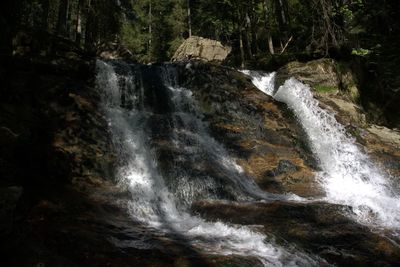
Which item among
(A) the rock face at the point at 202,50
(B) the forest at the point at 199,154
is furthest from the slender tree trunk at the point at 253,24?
Answer: (B) the forest at the point at 199,154

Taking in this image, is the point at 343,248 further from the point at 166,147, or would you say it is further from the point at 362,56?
the point at 362,56

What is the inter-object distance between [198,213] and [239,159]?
3834 mm

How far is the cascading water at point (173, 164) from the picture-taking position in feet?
26.7

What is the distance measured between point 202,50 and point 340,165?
2154 cm

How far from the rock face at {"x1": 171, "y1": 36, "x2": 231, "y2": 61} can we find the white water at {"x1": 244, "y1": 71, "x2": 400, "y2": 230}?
47.9 feet

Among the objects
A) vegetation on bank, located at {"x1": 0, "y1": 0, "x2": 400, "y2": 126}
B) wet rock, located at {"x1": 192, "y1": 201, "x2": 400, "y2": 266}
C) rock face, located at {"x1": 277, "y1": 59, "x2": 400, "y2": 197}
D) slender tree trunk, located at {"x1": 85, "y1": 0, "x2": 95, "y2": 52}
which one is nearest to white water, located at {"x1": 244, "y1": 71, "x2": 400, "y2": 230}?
rock face, located at {"x1": 277, "y1": 59, "x2": 400, "y2": 197}

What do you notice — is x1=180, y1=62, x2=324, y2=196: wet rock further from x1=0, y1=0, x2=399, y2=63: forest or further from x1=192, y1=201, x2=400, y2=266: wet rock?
x1=0, y1=0, x2=399, y2=63: forest

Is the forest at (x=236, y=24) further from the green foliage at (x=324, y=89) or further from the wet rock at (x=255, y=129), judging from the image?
the wet rock at (x=255, y=129)

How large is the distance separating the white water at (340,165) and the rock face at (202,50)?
575 inches

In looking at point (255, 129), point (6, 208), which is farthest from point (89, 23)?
point (6, 208)

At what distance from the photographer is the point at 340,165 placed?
14.5m

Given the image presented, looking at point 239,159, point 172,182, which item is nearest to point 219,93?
point 239,159

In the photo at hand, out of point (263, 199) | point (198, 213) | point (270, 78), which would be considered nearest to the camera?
point (198, 213)

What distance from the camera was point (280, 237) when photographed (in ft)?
27.5
